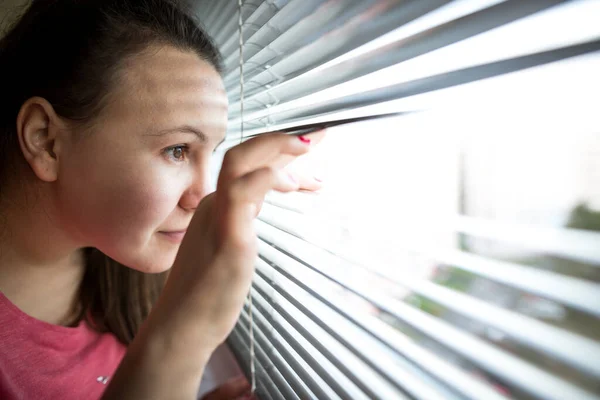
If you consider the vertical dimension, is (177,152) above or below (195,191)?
above

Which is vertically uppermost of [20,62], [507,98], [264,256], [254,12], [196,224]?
[254,12]

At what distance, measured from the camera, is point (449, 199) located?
0.61 metres

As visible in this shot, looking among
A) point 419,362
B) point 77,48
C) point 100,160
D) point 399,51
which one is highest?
point 77,48

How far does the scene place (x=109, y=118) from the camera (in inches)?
35.5

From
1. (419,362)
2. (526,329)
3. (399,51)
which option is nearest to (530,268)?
(526,329)

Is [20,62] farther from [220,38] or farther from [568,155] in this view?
[568,155]

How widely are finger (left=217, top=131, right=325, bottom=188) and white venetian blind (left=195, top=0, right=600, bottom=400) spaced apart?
Result: 15cm

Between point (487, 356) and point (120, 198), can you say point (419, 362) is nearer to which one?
point (487, 356)

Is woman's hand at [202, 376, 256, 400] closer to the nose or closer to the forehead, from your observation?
the nose

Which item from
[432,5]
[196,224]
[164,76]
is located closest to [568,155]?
[432,5]

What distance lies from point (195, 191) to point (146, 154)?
156mm

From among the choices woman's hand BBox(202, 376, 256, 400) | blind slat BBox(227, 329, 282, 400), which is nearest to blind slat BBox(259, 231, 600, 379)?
blind slat BBox(227, 329, 282, 400)

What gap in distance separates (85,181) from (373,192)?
2.33 feet

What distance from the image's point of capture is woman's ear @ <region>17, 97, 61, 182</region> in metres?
0.91
